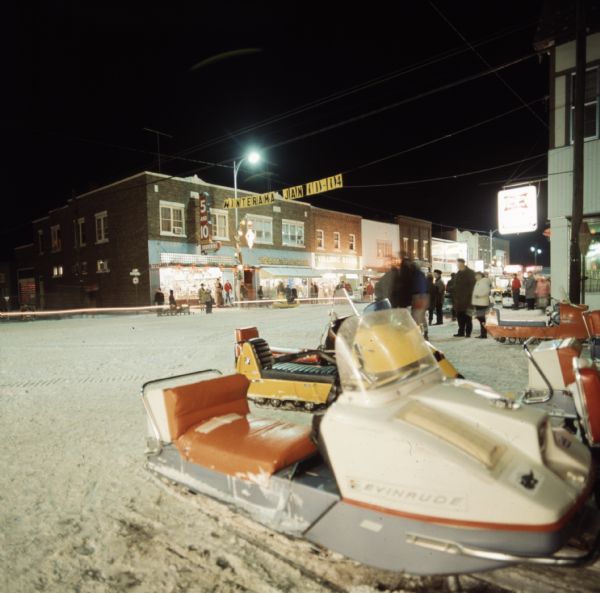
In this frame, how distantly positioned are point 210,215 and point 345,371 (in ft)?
96.0

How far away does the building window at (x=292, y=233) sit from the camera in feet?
120

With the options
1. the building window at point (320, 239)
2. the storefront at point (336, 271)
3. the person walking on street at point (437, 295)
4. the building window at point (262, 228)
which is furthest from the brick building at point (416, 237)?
the person walking on street at point (437, 295)

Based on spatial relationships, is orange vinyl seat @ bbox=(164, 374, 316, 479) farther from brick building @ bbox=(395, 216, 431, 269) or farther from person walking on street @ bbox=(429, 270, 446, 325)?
brick building @ bbox=(395, 216, 431, 269)

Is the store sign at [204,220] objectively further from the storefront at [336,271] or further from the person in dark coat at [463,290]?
the person in dark coat at [463,290]

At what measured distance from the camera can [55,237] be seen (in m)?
35.7

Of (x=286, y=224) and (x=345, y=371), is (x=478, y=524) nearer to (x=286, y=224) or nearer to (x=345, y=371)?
(x=345, y=371)

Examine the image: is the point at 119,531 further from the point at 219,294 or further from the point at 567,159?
the point at 219,294

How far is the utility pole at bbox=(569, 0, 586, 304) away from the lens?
8578 mm

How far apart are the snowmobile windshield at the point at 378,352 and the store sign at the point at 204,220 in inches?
1090

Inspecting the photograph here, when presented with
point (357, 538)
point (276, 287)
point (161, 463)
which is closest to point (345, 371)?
point (357, 538)

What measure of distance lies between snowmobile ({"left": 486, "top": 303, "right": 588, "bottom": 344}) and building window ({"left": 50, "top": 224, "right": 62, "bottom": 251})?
35249 millimetres

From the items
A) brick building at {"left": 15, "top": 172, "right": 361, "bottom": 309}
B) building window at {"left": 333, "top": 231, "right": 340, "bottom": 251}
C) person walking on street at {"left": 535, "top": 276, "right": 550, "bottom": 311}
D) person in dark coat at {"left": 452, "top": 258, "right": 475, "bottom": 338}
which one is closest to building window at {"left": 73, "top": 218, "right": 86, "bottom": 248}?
brick building at {"left": 15, "top": 172, "right": 361, "bottom": 309}

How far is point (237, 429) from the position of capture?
301cm

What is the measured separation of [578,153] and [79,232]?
33160 mm
